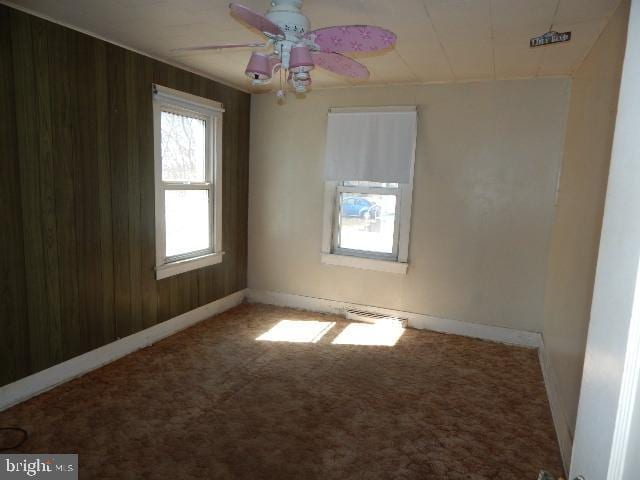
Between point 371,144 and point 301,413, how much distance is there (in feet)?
8.36

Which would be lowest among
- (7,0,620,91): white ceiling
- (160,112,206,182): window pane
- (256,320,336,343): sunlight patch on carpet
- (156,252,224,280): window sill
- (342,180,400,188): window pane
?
(256,320,336,343): sunlight patch on carpet

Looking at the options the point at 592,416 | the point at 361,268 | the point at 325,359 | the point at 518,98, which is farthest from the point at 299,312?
the point at 592,416

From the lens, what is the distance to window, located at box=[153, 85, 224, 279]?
3430 millimetres

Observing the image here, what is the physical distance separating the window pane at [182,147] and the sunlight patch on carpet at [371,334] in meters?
2.04

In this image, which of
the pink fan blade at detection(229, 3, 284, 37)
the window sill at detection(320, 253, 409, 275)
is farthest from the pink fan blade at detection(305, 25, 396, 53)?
the window sill at detection(320, 253, 409, 275)

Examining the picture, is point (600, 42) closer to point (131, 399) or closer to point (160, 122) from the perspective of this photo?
point (160, 122)

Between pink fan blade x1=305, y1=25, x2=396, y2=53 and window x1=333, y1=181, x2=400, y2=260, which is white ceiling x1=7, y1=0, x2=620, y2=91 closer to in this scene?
pink fan blade x1=305, y1=25, x2=396, y2=53

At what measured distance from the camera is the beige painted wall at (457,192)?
3512 mm

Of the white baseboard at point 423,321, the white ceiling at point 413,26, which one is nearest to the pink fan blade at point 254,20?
the white ceiling at point 413,26

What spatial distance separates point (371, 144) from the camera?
13.0 ft

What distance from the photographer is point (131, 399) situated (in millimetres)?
2611

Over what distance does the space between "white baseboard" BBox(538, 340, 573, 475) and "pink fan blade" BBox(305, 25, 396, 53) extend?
206 cm

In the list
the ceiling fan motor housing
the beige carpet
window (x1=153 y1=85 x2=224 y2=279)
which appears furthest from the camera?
window (x1=153 y1=85 x2=224 y2=279)

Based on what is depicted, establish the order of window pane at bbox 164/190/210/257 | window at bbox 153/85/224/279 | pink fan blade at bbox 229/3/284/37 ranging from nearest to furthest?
pink fan blade at bbox 229/3/284/37 → window at bbox 153/85/224/279 → window pane at bbox 164/190/210/257
